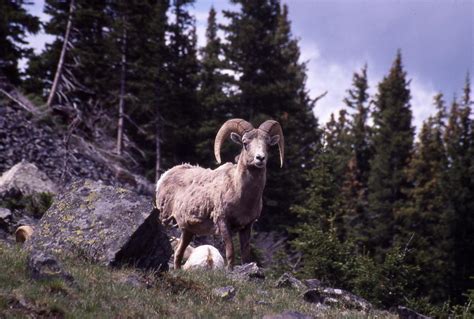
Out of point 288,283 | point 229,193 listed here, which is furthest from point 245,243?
point 288,283

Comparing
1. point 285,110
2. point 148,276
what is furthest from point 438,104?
point 148,276

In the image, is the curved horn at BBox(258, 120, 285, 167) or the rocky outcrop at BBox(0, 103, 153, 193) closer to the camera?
the curved horn at BBox(258, 120, 285, 167)

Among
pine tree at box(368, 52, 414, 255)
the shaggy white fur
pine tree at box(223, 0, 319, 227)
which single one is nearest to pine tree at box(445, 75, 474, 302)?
pine tree at box(368, 52, 414, 255)

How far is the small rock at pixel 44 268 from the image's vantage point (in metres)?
6.81

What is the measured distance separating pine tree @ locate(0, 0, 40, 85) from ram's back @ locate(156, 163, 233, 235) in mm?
18627

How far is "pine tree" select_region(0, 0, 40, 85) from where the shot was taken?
1118 inches

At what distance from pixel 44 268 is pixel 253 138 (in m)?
5.44

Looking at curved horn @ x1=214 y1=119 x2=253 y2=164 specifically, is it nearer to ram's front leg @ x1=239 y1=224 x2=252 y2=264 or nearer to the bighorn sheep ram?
the bighorn sheep ram

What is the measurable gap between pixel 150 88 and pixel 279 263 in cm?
1698

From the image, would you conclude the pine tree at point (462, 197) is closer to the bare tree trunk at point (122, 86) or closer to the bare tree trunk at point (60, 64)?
the bare tree trunk at point (122, 86)

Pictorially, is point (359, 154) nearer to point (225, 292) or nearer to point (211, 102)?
point (211, 102)

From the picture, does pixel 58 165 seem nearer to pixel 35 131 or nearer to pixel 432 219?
pixel 35 131

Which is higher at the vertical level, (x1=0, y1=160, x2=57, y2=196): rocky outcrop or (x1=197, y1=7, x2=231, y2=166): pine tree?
(x1=197, y1=7, x2=231, y2=166): pine tree

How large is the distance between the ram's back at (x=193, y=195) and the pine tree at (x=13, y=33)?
18627mm
